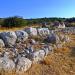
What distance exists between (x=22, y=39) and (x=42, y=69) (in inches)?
138

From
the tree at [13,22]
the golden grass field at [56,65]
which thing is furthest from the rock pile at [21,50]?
the tree at [13,22]

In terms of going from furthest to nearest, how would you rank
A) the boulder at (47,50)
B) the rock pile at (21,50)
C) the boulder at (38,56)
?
the boulder at (47,50) < the boulder at (38,56) < the rock pile at (21,50)

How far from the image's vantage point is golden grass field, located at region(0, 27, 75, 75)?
941cm

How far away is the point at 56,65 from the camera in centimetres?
1030

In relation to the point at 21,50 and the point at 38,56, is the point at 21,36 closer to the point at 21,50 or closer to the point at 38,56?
the point at 21,50

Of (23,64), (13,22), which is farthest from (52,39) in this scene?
(13,22)

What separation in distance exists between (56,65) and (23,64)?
6.21ft

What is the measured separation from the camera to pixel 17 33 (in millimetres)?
13031

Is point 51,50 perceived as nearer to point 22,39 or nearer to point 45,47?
point 45,47

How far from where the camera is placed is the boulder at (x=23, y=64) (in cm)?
876

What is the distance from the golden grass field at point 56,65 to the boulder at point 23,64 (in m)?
0.16

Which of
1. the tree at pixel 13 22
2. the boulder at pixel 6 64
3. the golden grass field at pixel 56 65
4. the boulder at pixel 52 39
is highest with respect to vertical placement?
the tree at pixel 13 22

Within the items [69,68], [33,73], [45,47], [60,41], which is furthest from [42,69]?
[60,41]

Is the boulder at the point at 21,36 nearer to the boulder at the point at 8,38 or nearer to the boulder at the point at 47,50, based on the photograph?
the boulder at the point at 8,38
